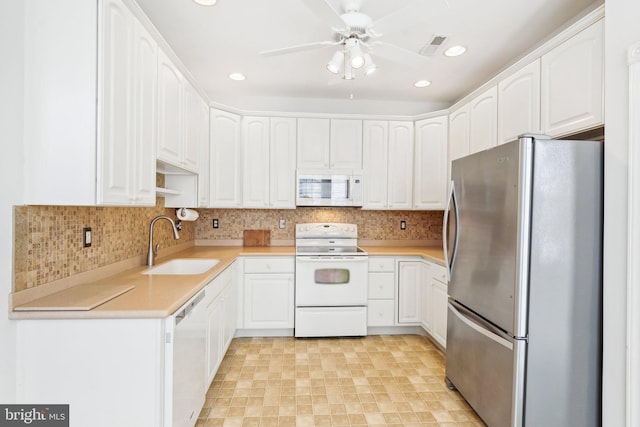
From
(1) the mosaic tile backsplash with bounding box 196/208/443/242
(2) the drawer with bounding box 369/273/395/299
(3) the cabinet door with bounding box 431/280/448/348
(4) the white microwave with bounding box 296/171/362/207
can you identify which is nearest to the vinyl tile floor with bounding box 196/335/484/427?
(3) the cabinet door with bounding box 431/280/448/348

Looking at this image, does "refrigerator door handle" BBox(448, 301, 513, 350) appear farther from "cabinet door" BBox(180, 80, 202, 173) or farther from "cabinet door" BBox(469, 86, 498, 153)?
"cabinet door" BBox(180, 80, 202, 173)

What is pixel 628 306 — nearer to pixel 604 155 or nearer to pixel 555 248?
pixel 555 248

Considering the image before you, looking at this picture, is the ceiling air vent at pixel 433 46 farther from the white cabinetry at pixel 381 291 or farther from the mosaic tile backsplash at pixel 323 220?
the white cabinetry at pixel 381 291

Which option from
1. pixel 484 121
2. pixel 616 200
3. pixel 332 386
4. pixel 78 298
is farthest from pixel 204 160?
pixel 616 200

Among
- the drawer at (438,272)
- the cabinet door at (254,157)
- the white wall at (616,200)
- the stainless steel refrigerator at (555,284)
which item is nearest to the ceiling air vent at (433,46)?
the white wall at (616,200)

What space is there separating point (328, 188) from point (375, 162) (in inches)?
24.9

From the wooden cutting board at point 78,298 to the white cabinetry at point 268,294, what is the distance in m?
1.47

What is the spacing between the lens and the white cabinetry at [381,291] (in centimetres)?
327

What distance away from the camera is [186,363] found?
5.24 feet

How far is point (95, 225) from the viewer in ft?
6.24

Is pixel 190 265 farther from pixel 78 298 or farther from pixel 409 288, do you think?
pixel 409 288

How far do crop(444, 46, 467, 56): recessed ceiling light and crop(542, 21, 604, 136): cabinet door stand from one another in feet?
2.21

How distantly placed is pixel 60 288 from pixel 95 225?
1.45 ft

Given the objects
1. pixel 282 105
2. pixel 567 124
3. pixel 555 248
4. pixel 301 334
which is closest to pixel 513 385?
pixel 555 248
